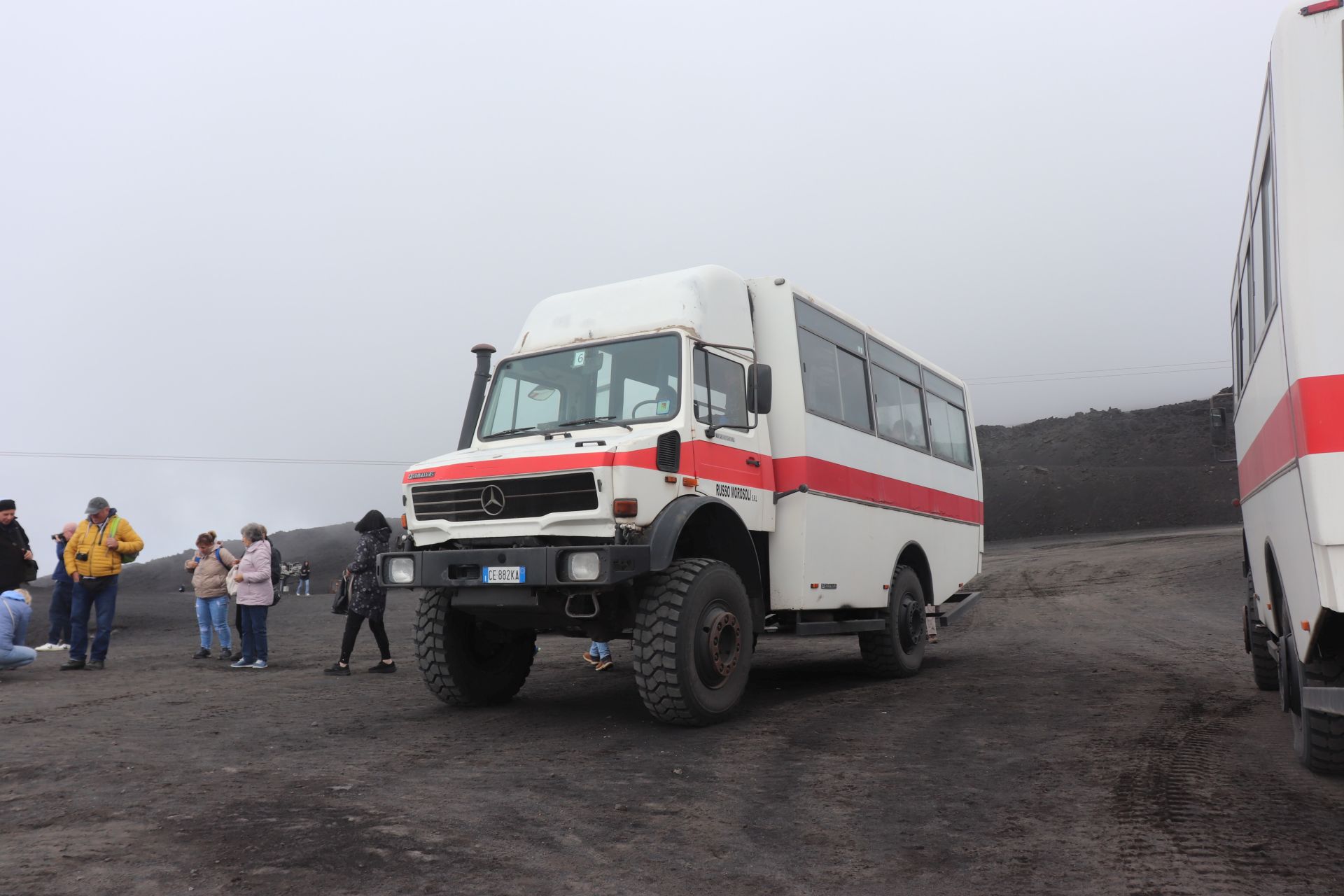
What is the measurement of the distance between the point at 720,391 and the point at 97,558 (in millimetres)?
8000

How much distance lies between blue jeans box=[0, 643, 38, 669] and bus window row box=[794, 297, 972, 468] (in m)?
9.21

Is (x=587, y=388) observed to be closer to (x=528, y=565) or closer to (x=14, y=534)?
(x=528, y=565)

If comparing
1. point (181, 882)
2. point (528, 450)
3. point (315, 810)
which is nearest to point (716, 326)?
point (528, 450)

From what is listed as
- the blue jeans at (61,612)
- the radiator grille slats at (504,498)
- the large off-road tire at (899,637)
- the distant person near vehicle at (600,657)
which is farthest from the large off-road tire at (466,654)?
the blue jeans at (61,612)

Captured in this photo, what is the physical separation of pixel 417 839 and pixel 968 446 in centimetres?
1040

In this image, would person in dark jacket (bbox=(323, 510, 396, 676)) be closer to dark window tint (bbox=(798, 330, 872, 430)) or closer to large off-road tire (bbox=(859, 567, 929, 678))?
dark window tint (bbox=(798, 330, 872, 430))

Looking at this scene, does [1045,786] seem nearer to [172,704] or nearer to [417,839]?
[417,839]

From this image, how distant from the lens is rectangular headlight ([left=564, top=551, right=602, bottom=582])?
6.64m

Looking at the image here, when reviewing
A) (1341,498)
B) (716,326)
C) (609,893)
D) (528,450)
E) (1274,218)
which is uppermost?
(716,326)

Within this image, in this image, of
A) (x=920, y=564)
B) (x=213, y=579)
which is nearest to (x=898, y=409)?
(x=920, y=564)

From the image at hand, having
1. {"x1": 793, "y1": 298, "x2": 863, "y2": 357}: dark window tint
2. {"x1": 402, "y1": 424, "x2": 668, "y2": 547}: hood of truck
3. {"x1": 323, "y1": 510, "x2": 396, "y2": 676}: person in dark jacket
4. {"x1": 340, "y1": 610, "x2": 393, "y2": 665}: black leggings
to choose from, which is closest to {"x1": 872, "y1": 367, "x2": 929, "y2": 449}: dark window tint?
{"x1": 793, "y1": 298, "x2": 863, "y2": 357}: dark window tint

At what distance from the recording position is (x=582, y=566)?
671 centimetres

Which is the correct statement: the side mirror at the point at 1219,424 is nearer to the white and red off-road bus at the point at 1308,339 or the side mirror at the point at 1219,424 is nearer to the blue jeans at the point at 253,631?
the white and red off-road bus at the point at 1308,339

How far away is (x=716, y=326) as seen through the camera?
8.26 meters
